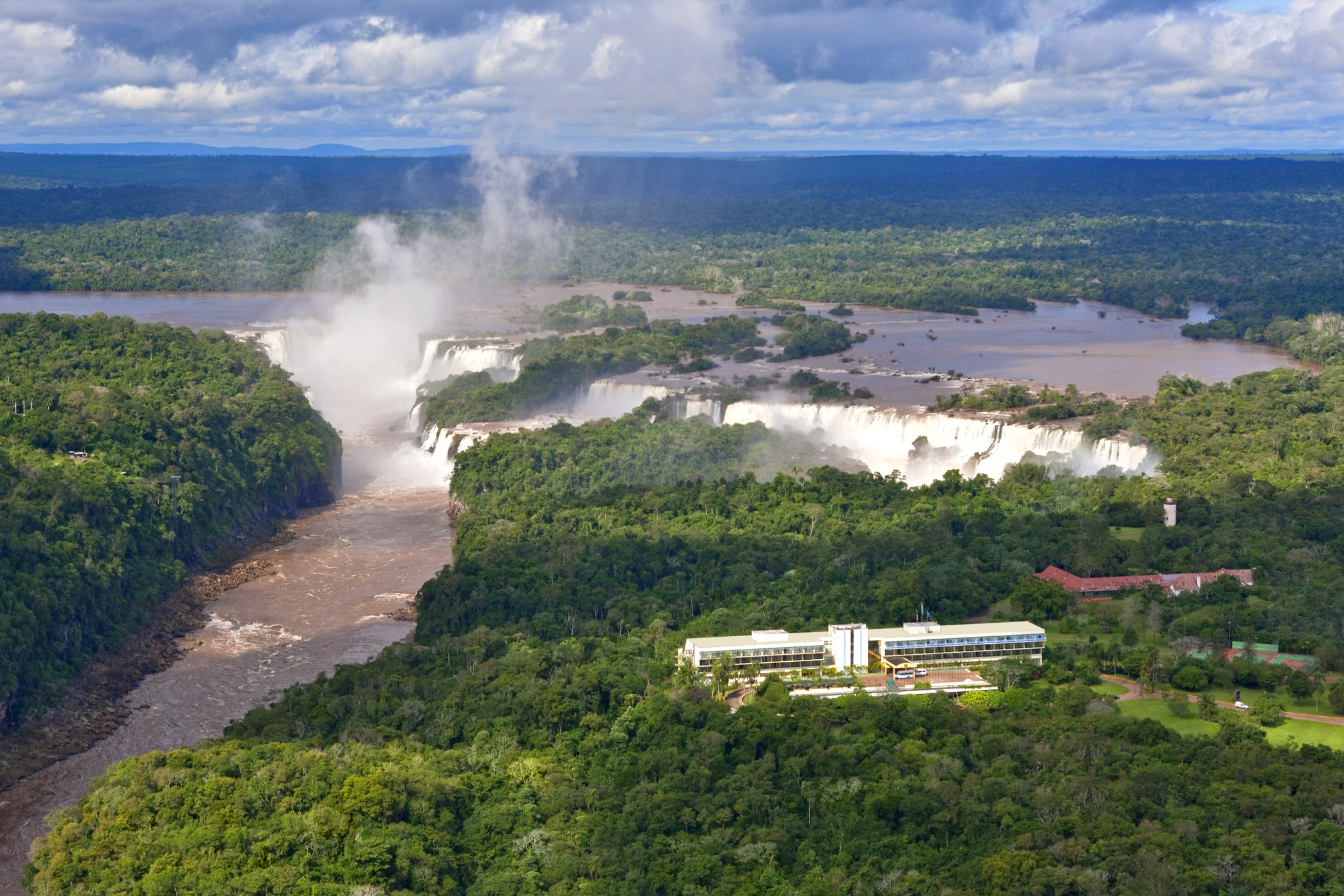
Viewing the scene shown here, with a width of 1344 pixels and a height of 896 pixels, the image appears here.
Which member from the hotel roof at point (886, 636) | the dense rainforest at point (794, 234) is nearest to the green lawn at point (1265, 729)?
the hotel roof at point (886, 636)

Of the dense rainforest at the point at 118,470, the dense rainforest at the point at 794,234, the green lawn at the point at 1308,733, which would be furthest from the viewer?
the dense rainforest at the point at 794,234

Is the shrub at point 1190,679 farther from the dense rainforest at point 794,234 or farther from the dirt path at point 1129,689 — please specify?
the dense rainforest at point 794,234

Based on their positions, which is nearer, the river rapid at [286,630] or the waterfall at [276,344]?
the river rapid at [286,630]

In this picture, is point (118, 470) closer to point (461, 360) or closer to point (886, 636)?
point (886, 636)

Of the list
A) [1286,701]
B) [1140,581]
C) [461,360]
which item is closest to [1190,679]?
[1286,701]

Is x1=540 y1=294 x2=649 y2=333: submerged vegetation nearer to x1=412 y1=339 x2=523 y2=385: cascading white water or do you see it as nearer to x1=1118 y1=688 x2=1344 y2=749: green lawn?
x1=412 y1=339 x2=523 y2=385: cascading white water

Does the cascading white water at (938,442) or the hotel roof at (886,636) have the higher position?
the hotel roof at (886,636)

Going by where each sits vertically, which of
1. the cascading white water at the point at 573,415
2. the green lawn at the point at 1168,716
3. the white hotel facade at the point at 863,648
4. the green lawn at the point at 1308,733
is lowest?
the cascading white water at the point at 573,415
